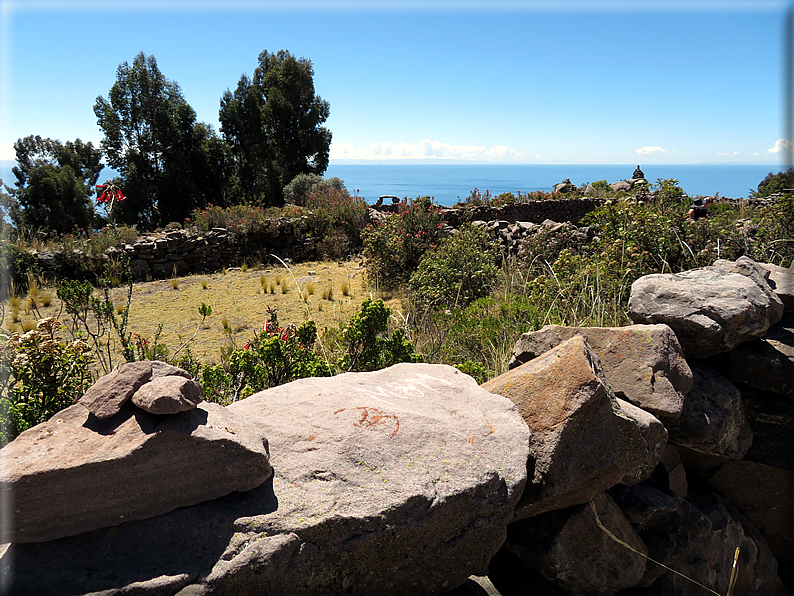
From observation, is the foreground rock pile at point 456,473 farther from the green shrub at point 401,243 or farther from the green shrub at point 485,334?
the green shrub at point 401,243

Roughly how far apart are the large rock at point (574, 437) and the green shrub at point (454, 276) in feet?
14.0

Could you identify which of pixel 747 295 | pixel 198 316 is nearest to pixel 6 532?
pixel 747 295

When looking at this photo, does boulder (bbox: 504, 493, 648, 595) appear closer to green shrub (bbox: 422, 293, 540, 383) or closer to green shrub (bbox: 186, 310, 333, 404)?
green shrub (bbox: 422, 293, 540, 383)

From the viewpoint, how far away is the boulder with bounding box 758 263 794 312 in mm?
3391

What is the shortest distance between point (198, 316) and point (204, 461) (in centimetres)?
682

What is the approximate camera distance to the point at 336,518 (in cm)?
164

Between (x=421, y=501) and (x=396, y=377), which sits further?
(x=396, y=377)

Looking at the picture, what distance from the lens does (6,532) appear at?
1.37 metres

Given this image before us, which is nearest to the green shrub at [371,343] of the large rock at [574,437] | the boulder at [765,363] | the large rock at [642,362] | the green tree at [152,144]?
the large rock at [642,362]

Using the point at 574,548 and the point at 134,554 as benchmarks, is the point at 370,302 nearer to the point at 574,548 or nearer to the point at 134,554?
the point at 574,548

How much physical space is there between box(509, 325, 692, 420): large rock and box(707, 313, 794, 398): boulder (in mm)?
675

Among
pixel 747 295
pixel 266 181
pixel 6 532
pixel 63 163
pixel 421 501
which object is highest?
pixel 63 163

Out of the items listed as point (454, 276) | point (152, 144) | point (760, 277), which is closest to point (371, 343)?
point (760, 277)

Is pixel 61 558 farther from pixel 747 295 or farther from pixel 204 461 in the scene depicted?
pixel 747 295
